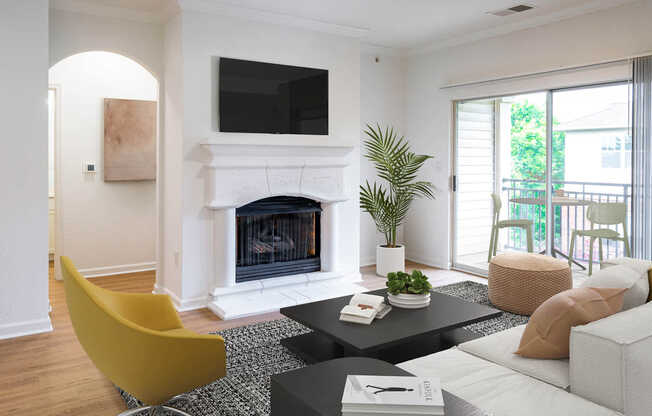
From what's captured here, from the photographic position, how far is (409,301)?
311 centimetres

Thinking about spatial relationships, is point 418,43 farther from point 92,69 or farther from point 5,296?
point 5,296

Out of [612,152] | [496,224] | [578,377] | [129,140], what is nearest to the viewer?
[578,377]

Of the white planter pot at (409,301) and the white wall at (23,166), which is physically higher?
the white wall at (23,166)

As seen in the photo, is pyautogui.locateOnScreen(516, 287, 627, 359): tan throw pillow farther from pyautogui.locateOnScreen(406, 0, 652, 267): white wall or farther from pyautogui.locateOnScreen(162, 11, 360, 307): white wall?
pyautogui.locateOnScreen(162, 11, 360, 307): white wall

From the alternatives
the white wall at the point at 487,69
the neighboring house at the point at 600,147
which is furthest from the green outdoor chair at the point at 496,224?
the neighboring house at the point at 600,147

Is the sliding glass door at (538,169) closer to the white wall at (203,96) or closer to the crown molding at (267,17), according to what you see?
the crown molding at (267,17)

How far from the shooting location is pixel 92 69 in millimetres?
5543

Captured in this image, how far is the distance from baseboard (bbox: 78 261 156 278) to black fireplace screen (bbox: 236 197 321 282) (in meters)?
1.88

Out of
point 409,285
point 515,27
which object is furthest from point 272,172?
point 515,27

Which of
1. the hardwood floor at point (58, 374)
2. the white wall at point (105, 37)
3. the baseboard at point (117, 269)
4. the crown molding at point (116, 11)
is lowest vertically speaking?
the hardwood floor at point (58, 374)

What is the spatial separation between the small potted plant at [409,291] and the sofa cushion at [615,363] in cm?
131

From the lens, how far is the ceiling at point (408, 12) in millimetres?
4285

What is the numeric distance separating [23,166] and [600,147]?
465 cm

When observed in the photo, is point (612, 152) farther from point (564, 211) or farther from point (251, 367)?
point (251, 367)
